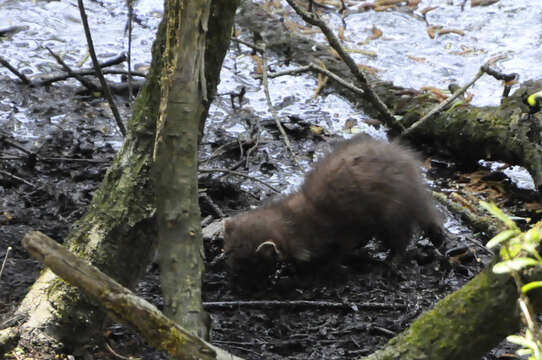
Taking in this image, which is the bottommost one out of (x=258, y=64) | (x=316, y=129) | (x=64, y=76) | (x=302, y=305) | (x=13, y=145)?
(x=302, y=305)

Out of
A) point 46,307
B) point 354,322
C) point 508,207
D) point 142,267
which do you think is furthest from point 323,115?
point 46,307

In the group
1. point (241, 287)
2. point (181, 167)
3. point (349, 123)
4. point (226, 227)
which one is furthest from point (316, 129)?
point (181, 167)

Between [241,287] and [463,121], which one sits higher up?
[463,121]

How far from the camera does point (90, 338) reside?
3.59m

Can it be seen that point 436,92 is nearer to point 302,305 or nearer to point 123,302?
point 302,305

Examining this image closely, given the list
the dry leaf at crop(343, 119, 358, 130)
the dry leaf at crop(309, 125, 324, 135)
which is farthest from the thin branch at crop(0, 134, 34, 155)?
the dry leaf at crop(343, 119, 358, 130)

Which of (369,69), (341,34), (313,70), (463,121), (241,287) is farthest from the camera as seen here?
(341,34)

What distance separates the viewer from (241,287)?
462 cm

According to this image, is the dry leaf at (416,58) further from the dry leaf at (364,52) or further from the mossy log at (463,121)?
the mossy log at (463,121)

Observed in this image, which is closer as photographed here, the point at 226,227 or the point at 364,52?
the point at 226,227

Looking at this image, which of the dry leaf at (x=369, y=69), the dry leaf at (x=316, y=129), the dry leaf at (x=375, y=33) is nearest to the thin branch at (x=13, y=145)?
the dry leaf at (x=316, y=129)

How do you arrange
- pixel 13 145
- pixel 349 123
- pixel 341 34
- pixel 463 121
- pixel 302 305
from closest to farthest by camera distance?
1. pixel 302 305
2. pixel 13 145
3. pixel 463 121
4. pixel 349 123
5. pixel 341 34

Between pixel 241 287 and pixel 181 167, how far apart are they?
2.01 meters

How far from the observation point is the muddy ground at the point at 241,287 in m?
4.02
